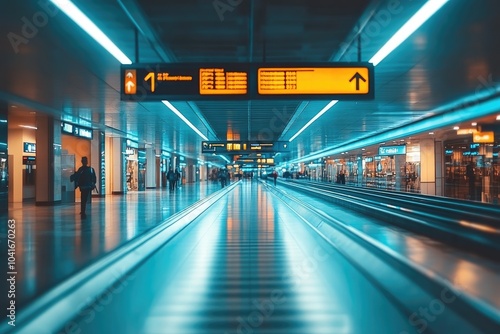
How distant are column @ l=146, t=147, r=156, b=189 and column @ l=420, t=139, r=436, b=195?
876 inches

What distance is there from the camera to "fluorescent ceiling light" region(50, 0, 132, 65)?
294 inches

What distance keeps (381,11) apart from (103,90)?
9.16 m

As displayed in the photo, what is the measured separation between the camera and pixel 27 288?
5809mm

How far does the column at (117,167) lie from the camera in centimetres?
3055

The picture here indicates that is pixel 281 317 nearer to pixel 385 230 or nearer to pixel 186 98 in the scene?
pixel 186 98

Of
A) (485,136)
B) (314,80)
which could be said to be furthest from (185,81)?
(485,136)

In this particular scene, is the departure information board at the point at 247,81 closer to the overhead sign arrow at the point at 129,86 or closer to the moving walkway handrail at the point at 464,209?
the overhead sign arrow at the point at 129,86

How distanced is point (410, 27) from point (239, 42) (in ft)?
11.1

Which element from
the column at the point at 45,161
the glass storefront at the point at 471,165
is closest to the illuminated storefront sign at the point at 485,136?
the glass storefront at the point at 471,165

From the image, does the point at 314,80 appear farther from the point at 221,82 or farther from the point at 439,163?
the point at 439,163

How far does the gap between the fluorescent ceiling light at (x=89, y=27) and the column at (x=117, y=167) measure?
20463 mm

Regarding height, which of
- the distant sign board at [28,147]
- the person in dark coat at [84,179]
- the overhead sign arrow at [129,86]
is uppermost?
the overhead sign arrow at [129,86]

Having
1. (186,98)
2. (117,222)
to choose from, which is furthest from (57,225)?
(186,98)

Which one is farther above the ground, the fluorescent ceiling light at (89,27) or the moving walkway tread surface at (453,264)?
the fluorescent ceiling light at (89,27)
